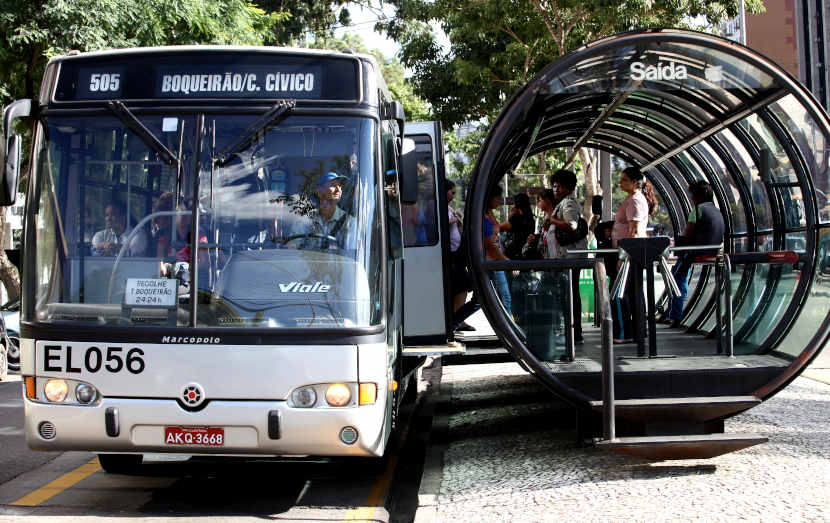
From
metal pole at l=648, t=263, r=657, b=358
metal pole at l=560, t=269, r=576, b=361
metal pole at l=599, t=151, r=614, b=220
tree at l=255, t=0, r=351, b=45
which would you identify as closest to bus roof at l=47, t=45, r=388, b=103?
metal pole at l=560, t=269, r=576, b=361

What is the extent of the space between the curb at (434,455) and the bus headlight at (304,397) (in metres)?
1.00

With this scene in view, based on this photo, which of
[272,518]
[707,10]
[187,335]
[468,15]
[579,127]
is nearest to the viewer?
[187,335]

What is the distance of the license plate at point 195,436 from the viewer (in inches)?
229

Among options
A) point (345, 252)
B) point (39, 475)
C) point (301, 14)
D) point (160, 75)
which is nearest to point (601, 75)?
point (345, 252)

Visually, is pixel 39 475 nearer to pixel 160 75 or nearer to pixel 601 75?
pixel 160 75

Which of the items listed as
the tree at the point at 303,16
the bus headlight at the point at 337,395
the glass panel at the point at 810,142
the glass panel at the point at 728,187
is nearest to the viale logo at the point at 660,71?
the glass panel at the point at 810,142

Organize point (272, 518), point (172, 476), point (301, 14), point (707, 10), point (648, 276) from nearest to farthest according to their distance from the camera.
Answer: point (272, 518)
point (172, 476)
point (648, 276)
point (707, 10)
point (301, 14)

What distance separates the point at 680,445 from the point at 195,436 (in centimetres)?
330

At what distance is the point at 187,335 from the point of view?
19.3ft

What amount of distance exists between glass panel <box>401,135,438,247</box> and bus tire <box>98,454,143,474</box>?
3.03 meters

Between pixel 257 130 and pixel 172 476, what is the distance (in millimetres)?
3149

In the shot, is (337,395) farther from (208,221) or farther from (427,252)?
(427,252)

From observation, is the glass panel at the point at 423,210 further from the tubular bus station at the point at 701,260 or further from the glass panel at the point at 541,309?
the glass panel at the point at 541,309

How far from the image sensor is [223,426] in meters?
5.80
